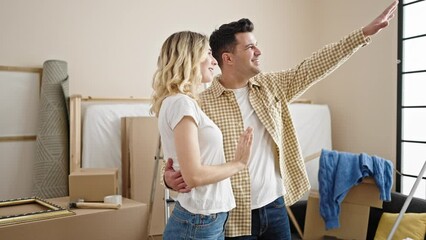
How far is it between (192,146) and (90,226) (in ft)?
4.20

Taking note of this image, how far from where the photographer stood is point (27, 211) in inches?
88.9

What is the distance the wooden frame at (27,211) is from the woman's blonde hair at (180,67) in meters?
1.07

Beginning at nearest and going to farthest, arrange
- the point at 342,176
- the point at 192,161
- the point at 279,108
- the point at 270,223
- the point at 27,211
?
the point at 192,161 → the point at 270,223 → the point at 279,108 → the point at 27,211 → the point at 342,176

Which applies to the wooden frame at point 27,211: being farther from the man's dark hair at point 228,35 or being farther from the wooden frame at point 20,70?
the man's dark hair at point 228,35

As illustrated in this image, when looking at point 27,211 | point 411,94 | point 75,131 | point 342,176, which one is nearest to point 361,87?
point 411,94

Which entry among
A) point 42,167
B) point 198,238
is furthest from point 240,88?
point 42,167

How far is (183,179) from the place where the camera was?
4.37ft

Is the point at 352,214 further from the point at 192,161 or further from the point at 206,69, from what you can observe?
the point at 192,161

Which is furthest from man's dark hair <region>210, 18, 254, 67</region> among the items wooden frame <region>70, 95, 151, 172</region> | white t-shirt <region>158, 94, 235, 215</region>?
wooden frame <region>70, 95, 151, 172</region>

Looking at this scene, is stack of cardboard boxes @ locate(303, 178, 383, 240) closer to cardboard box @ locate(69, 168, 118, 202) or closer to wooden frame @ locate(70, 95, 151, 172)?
cardboard box @ locate(69, 168, 118, 202)

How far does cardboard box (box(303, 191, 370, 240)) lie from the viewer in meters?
3.13

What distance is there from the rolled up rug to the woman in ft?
5.59

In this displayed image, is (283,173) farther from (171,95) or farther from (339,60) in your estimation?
(171,95)

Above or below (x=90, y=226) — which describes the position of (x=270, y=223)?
above
